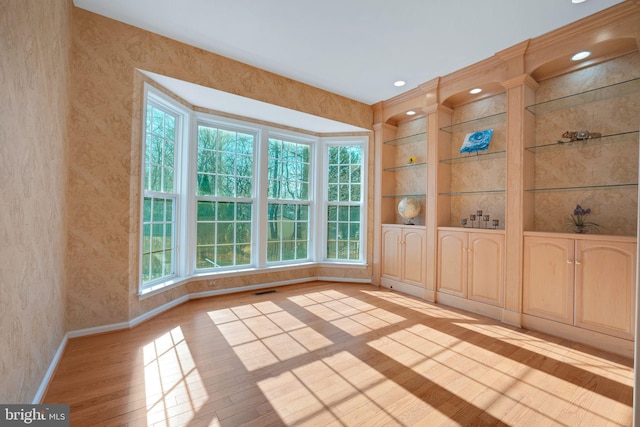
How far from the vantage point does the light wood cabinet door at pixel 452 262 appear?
343cm

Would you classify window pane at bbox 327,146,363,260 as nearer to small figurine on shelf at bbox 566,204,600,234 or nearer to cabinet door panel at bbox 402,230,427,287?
cabinet door panel at bbox 402,230,427,287

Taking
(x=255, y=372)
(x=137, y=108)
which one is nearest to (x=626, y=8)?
(x=255, y=372)

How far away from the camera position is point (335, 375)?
1.99m

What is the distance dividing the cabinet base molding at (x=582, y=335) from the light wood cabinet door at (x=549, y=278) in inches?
2.4

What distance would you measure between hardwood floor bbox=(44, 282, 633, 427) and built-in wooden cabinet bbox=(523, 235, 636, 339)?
29cm

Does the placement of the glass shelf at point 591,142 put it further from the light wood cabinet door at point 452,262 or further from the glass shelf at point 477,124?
the light wood cabinet door at point 452,262

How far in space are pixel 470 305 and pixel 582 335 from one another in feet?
3.28

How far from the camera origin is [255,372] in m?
2.02

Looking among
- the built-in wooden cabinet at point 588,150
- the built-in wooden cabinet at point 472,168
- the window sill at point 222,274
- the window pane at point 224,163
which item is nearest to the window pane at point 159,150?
the window pane at point 224,163

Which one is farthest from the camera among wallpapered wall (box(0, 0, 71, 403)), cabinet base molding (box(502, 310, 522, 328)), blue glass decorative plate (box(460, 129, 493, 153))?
blue glass decorative plate (box(460, 129, 493, 153))

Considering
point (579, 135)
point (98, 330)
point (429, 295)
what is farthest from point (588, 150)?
point (98, 330)

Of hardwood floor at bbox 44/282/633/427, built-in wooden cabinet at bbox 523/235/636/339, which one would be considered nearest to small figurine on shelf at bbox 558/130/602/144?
built-in wooden cabinet at bbox 523/235/636/339

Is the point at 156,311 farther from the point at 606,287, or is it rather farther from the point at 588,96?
the point at 588,96

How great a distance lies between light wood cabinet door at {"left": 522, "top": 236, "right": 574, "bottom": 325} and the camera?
2602 millimetres
